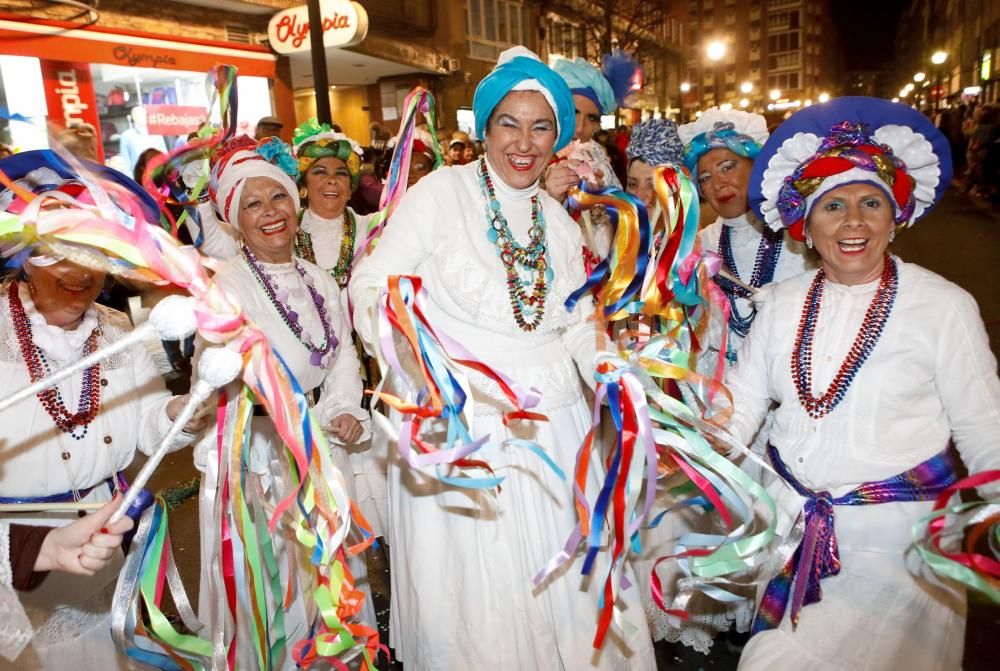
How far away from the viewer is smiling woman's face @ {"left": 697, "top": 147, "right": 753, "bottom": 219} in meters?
3.38

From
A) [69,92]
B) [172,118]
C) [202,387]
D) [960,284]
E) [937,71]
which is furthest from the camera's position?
[937,71]

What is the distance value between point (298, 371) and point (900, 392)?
2.20 meters

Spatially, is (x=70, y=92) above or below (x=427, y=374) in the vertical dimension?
above

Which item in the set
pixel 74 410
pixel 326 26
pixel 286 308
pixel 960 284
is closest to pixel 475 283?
pixel 286 308

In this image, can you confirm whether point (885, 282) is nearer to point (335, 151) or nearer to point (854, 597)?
point (854, 597)

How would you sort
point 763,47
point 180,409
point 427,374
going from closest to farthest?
point 427,374 < point 180,409 < point 763,47

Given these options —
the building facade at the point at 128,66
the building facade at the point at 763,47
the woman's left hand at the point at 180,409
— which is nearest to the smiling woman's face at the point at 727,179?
the woman's left hand at the point at 180,409

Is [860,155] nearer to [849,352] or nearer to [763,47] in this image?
[849,352]

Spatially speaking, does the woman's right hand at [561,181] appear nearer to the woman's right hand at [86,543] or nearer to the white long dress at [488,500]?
the white long dress at [488,500]

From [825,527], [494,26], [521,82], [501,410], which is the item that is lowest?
[825,527]

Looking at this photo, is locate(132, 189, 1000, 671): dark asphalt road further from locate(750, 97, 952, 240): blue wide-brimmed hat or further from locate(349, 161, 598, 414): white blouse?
locate(750, 97, 952, 240): blue wide-brimmed hat

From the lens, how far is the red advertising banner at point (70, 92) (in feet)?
31.3

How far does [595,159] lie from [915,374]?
7.26 ft

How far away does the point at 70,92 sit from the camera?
32.1 feet
